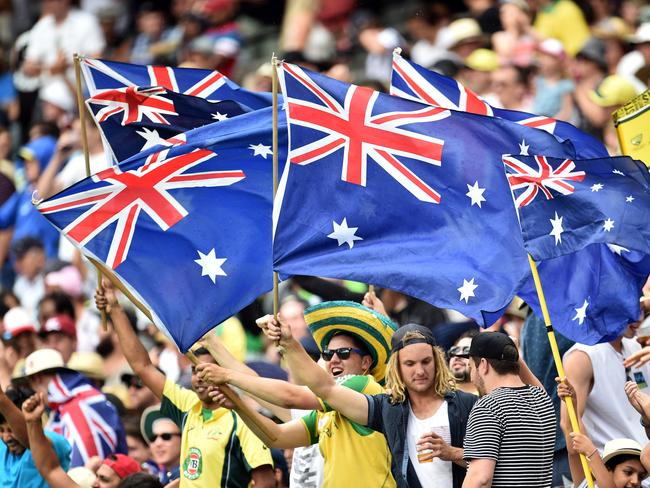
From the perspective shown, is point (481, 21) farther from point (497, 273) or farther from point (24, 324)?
point (497, 273)

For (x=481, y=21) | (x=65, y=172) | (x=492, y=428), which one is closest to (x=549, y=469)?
(x=492, y=428)

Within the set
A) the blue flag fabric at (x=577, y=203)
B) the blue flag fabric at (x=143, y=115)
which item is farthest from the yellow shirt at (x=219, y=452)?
the blue flag fabric at (x=577, y=203)

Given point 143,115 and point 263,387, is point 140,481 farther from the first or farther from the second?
point 143,115

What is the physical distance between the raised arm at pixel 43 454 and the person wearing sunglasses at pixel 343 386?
1762 mm

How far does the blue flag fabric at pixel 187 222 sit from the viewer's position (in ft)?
30.8

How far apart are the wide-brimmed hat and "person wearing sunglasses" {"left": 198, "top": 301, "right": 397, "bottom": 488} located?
1137 mm

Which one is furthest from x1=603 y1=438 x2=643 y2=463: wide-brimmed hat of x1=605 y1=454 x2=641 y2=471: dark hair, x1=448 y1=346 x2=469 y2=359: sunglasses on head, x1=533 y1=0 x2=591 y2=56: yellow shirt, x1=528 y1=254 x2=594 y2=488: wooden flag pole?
x1=533 y1=0 x2=591 y2=56: yellow shirt

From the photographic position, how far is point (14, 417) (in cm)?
1066

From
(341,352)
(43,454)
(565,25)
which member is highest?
(565,25)

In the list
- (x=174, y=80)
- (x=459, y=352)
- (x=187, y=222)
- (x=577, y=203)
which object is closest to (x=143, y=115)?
(x=174, y=80)

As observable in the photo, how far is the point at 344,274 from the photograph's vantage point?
8.68 m

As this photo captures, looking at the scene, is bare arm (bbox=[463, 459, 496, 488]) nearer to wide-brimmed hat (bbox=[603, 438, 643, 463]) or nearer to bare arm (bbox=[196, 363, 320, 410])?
wide-brimmed hat (bbox=[603, 438, 643, 463])

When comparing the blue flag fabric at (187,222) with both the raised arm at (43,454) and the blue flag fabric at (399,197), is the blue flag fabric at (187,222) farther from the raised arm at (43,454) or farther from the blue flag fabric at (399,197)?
the raised arm at (43,454)

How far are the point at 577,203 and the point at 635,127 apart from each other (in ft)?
3.57
